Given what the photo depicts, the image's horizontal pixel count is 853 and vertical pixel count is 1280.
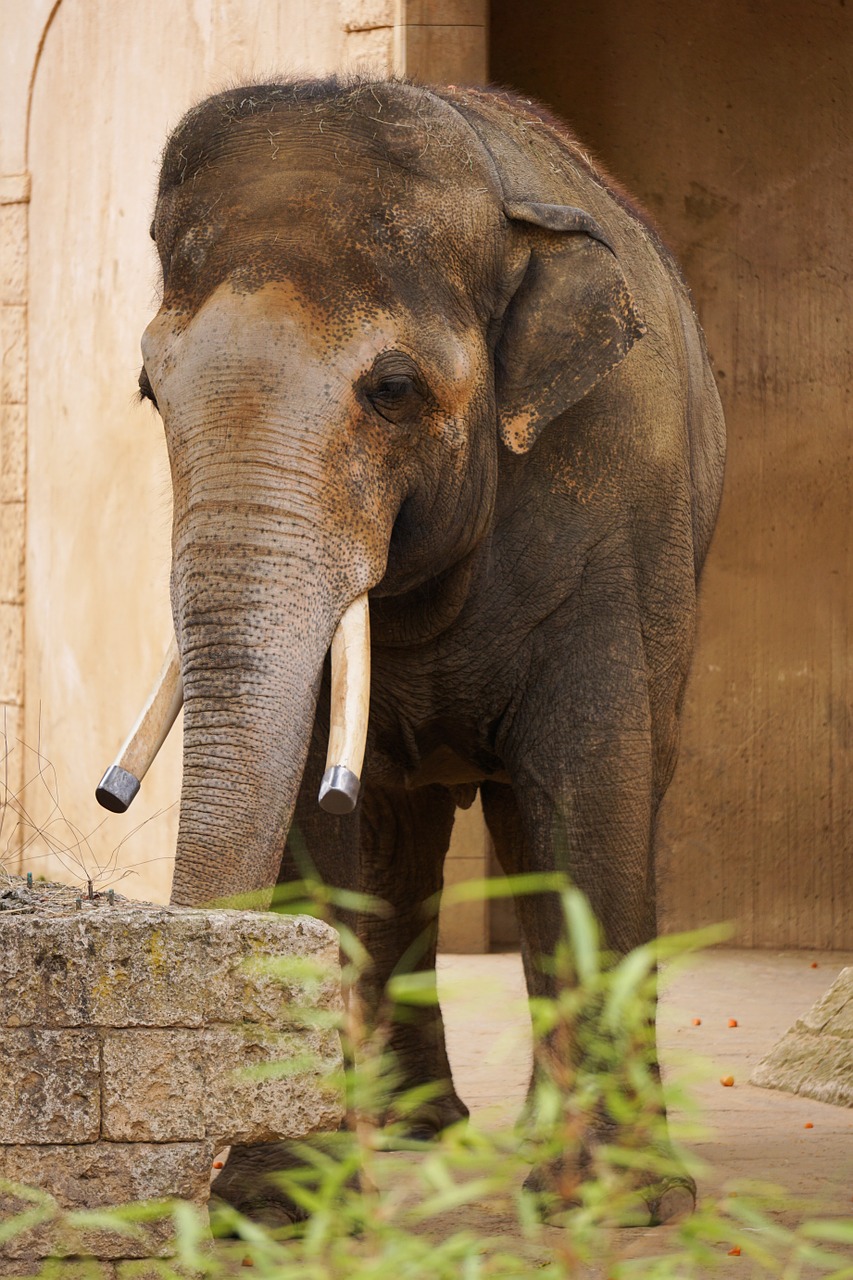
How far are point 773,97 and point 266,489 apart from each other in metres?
5.87

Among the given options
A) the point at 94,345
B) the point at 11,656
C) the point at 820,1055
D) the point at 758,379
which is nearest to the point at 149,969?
the point at 820,1055

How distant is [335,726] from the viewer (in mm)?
3732

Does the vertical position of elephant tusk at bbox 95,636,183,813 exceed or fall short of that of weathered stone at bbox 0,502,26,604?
it falls short

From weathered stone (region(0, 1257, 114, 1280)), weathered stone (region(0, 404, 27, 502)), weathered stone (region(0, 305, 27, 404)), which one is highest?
weathered stone (region(0, 305, 27, 404))

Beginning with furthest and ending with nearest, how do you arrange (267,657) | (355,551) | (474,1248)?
(355,551) < (267,657) < (474,1248)

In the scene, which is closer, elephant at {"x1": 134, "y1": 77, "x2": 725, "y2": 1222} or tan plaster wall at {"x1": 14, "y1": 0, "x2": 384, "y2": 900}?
elephant at {"x1": 134, "y1": 77, "x2": 725, "y2": 1222}

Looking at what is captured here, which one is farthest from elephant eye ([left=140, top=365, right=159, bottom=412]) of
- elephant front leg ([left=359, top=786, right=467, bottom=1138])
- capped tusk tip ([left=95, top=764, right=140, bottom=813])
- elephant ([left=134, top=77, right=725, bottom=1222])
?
elephant front leg ([left=359, top=786, right=467, bottom=1138])

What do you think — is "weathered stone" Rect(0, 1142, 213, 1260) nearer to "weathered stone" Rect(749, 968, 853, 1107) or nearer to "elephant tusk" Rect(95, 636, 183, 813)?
"elephant tusk" Rect(95, 636, 183, 813)

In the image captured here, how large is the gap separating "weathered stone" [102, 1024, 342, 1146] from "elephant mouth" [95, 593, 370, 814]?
0.49 metres

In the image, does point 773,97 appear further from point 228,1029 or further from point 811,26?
point 228,1029

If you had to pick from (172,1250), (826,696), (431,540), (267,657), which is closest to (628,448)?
(431,540)

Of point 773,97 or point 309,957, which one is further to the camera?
point 773,97

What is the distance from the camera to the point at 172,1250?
3.07 metres

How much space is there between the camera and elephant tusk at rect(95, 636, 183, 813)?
367 centimetres
